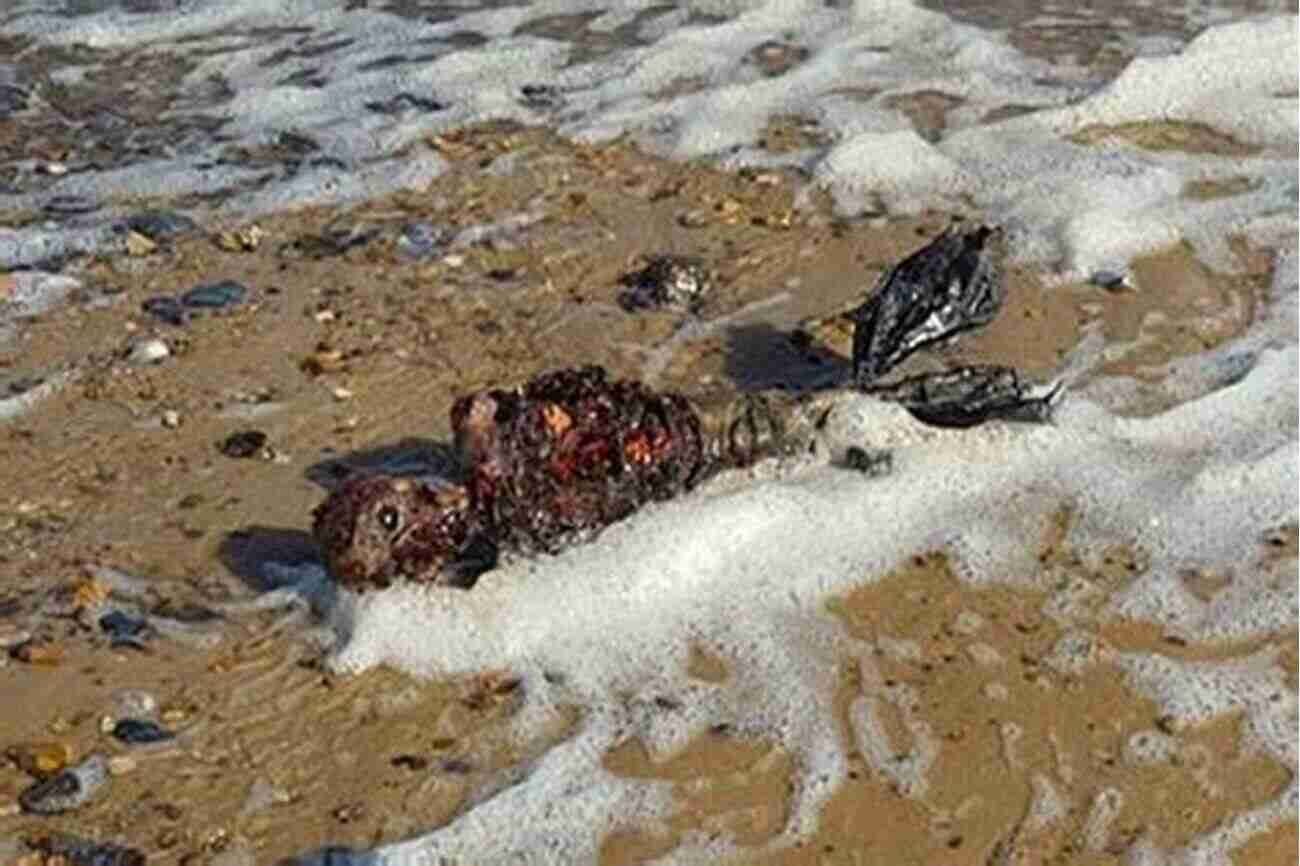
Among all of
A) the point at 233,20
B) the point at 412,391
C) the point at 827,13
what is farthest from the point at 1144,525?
the point at 233,20

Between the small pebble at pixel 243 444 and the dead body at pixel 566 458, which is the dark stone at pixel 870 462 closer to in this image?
the dead body at pixel 566 458

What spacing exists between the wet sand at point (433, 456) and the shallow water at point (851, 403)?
2cm

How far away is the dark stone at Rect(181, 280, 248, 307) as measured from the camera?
18.2ft

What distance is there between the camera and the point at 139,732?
3.90m

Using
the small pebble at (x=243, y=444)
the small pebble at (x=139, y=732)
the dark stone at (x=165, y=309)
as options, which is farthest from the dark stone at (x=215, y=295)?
the small pebble at (x=139, y=732)

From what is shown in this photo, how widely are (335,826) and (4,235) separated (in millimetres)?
3001

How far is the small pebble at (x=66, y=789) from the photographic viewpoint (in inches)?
145

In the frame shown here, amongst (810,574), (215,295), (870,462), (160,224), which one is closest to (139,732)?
(810,574)

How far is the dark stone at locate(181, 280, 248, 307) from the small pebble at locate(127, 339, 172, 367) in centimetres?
25

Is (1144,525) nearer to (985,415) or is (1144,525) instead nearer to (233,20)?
(985,415)

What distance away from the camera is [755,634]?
13.8 ft

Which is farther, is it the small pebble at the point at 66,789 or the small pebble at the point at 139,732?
the small pebble at the point at 139,732

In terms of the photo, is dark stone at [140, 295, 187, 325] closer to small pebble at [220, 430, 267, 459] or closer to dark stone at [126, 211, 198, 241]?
dark stone at [126, 211, 198, 241]

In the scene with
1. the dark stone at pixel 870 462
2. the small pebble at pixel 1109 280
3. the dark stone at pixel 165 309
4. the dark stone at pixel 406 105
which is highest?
the dark stone at pixel 165 309
